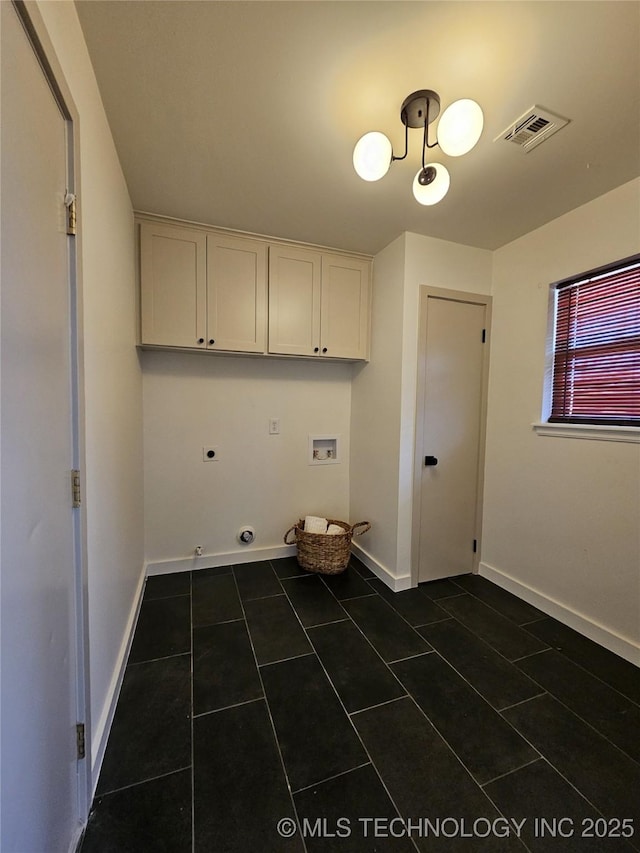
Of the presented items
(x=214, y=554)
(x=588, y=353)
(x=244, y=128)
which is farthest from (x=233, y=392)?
(x=588, y=353)

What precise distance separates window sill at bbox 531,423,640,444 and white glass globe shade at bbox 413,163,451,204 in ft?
4.96

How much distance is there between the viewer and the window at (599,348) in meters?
1.74

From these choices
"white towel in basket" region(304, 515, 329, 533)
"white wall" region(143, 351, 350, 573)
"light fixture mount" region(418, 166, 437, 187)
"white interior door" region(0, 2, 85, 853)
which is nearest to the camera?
"white interior door" region(0, 2, 85, 853)

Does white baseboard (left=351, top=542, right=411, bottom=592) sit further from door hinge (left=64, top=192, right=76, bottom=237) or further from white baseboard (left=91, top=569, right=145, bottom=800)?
door hinge (left=64, top=192, right=76, bottom=237)

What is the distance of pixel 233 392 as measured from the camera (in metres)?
2.58

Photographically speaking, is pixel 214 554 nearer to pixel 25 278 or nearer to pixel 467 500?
pixel 467 500

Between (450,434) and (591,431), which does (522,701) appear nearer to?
(591,431)

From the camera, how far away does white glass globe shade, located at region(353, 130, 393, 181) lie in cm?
122

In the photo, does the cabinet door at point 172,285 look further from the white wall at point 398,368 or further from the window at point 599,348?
the window at point 599,348

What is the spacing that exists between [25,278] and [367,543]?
8.52ft

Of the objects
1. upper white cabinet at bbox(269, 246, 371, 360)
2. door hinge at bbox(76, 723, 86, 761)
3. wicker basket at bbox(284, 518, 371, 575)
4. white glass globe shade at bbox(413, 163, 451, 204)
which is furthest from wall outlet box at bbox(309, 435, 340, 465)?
door hinge at bbox(76, 723, 86, 761)

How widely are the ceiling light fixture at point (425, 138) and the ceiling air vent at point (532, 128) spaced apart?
326mm

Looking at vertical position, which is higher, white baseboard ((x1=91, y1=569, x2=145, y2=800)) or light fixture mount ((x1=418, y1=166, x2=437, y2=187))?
light fixture mount ((x1=418, y1=166, x2=437, y2=187))

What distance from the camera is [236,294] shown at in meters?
2.27
